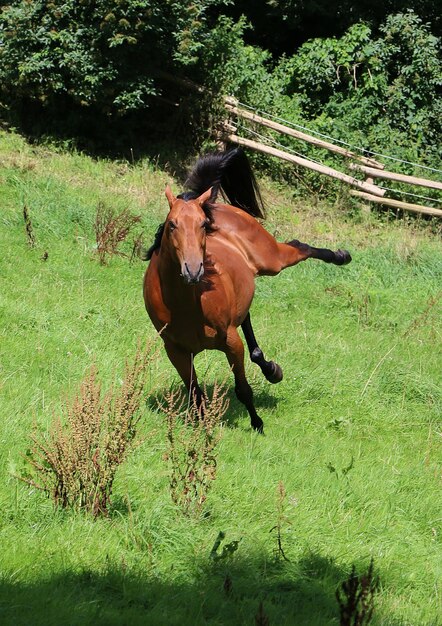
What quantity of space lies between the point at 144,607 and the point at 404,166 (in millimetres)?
17270

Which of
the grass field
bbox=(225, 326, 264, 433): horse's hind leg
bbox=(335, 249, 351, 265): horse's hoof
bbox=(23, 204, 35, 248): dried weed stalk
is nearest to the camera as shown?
the grass field

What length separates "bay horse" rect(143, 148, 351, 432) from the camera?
22.1 ft

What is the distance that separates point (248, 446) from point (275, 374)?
177cm

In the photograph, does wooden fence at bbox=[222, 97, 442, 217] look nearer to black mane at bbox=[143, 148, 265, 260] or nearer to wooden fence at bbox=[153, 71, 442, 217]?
wooden fence at bbox=[153, 71, 442, 217]

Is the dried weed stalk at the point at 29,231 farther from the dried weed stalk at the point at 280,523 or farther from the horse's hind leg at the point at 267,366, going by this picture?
the dried weed stalk at the point at 280,523

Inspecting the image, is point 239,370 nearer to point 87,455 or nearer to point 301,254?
point 301,254

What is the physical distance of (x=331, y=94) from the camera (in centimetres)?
2241

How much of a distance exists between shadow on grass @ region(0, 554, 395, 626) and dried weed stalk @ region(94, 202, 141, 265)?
304 inches

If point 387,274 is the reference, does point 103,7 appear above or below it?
above

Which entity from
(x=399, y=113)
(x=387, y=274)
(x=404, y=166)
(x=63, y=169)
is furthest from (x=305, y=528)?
(x=399, y=113)

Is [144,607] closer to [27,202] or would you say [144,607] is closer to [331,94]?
[27,202]

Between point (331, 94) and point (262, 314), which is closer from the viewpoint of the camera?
point (262, 314)

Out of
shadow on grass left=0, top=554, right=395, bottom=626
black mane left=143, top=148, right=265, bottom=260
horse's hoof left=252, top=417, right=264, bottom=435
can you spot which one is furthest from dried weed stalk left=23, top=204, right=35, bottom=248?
shadow on grass left=0, top=554, right=395, bottom=626

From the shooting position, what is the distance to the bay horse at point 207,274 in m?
6.75
